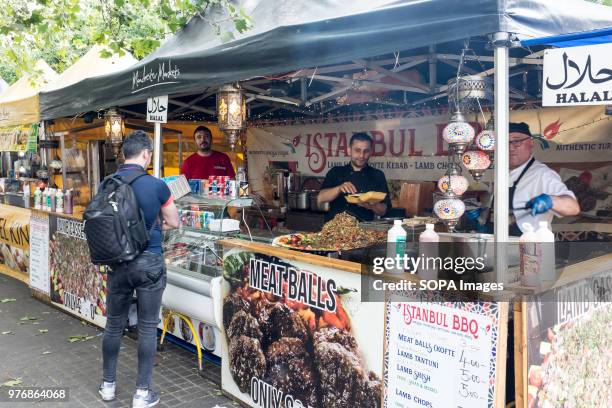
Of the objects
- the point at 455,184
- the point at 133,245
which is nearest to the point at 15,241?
the point at 133,245

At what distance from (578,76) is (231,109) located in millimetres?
2634

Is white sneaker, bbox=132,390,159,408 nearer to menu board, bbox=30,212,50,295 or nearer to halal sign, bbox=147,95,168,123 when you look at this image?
halal sign, bbox=147,95,168,123

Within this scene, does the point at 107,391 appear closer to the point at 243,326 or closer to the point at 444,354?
the point at 243,326

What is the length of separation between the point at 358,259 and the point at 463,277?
0.91 metres

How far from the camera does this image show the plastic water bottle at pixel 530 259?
256cm

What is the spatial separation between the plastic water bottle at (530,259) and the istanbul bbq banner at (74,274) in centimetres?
438

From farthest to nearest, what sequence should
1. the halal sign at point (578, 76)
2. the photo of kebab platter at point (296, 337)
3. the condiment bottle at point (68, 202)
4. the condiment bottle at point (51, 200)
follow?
the condiment bottle at point (51, 200), the condiment bottle at point (68, 202), the photo of kebab platter at point (296, 337), the halal sign at point (578, 76)

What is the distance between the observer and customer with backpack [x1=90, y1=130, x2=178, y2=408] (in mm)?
3713

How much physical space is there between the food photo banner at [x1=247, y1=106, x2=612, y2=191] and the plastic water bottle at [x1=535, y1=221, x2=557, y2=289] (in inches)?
128

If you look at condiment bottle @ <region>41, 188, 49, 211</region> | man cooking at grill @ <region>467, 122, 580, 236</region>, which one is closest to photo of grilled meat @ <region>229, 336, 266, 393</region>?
man cooking at grill @ <region>467, 122, 580, 236</region>

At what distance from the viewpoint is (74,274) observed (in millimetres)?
6207

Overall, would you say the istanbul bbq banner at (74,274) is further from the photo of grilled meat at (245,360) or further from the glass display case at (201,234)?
the photo of grilled meat at (245,360)

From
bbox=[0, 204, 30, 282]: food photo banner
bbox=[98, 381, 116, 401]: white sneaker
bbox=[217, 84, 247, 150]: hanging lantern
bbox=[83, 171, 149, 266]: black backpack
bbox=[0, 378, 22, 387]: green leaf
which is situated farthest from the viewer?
bbox=[0, 204, 30, 282]: food photo banner

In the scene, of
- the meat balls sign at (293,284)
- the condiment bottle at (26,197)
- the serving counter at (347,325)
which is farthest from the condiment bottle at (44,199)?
the meat balls sign at (293,284)
